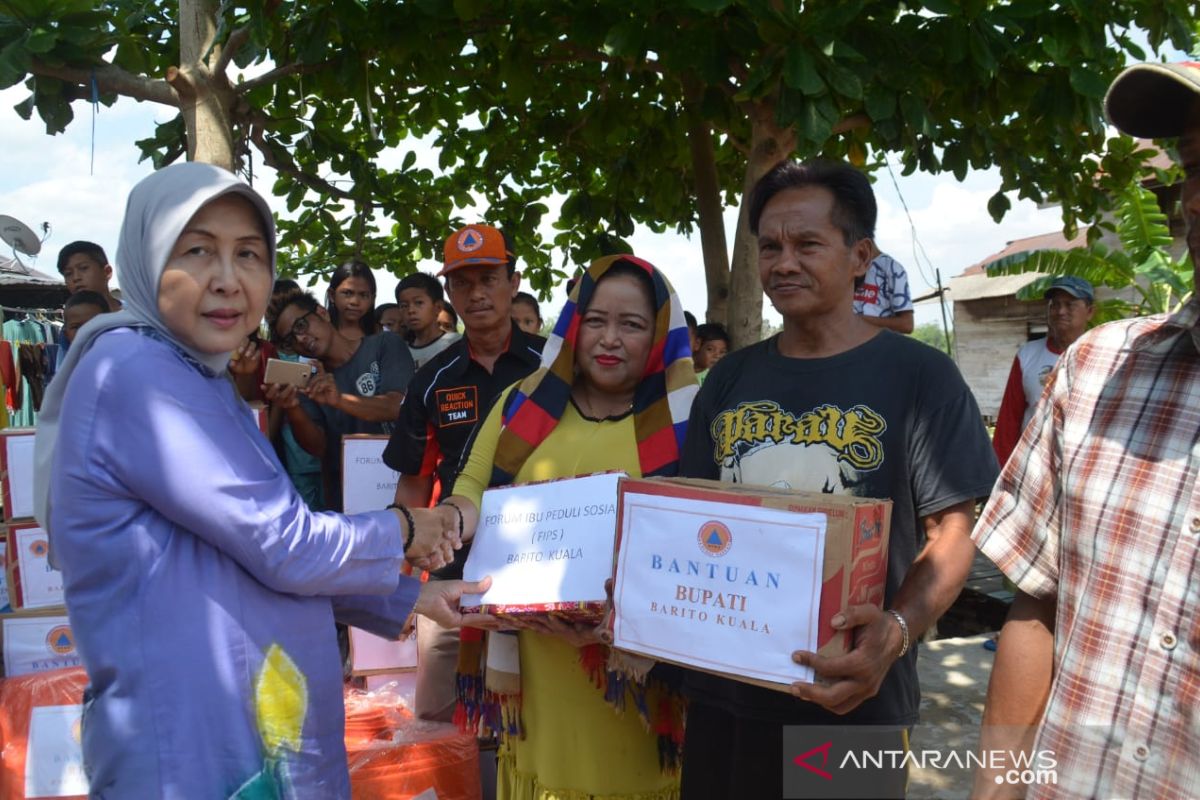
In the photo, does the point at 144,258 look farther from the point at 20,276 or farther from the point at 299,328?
the point at 20,276

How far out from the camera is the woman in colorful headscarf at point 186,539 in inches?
57.7

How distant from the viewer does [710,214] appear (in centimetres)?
580

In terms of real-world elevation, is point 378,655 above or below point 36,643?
below

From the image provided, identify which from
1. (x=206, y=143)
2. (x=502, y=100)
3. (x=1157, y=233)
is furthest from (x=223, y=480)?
(x=1157, y=233)

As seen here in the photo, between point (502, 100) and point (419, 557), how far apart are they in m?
4.77

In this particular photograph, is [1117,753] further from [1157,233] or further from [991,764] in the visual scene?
[1157,233]

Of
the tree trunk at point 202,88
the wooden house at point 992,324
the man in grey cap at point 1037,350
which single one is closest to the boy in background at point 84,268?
the tree trunk at point 202,88

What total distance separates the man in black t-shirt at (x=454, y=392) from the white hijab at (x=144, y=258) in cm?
164

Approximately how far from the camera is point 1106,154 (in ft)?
19.0

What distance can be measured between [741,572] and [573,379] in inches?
41.1

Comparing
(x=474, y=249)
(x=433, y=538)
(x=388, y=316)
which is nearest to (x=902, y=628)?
(x=433, y=538)

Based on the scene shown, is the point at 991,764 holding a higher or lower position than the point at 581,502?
lower

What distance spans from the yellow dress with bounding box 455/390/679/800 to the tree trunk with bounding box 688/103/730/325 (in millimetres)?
3422

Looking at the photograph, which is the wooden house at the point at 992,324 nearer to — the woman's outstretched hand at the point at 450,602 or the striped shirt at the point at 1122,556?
the woman's outstretched hand at the point at 450,602
